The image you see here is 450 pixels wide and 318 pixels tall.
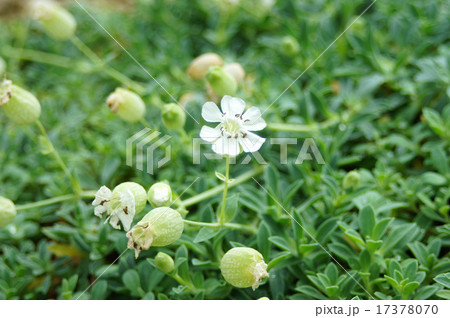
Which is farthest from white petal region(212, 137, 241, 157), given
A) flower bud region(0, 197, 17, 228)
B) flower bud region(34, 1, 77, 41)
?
flower bud region(34, 1, 77, 41)

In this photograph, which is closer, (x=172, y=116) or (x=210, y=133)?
(x=210, y=133)

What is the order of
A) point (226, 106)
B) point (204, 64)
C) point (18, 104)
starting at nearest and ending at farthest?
point (226, 106) < point (18, 104) < point (204, 64)

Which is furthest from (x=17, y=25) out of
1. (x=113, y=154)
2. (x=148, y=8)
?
(x=113, y=154)

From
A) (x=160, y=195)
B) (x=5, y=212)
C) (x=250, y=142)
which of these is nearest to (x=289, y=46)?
(x=250, y=142)

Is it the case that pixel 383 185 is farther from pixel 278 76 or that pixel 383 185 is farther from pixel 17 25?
pixel 17 25

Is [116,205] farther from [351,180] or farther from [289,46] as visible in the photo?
[289,46]

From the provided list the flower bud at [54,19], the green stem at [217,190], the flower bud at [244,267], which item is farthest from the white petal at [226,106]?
the flower bud at [54,19]

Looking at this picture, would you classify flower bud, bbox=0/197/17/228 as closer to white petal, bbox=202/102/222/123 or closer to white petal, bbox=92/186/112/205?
white petal, bbox=92/186/112/205
